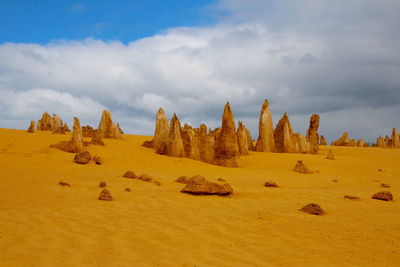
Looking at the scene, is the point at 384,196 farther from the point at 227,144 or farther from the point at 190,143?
the point at 190,143

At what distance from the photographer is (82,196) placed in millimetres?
6984

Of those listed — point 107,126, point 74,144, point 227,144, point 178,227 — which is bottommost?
point 178,227

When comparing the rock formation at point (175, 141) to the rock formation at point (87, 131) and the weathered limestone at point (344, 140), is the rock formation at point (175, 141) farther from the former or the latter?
the weathered limestone at point (344, 140)

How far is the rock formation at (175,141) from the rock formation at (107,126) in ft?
30.2

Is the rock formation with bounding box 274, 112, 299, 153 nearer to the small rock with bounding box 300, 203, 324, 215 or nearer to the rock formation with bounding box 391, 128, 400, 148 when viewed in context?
the small rock with bounding box 300, 203, 324, 215

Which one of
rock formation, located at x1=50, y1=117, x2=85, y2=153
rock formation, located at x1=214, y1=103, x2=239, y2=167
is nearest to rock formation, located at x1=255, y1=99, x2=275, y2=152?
rock formation, located at x1=214, y1=103, x2=239, y2=167

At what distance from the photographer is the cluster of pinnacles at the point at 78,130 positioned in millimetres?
14820

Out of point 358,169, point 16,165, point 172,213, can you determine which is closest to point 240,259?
point 172,213

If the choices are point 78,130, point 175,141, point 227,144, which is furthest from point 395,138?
point 78,130

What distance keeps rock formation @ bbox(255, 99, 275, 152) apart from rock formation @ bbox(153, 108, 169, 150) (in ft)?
25.6

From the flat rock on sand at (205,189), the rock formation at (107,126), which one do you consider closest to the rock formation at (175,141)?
the flat rock on sand at (205,189)

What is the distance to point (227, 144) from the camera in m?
16.3

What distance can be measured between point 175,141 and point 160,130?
9.68 ft

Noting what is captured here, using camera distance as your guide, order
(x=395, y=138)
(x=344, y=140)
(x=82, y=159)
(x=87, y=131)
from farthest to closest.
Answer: (x=344, y=140) < (x=395, y=138) < (x=87, y=131) < (x=82, y=159)
